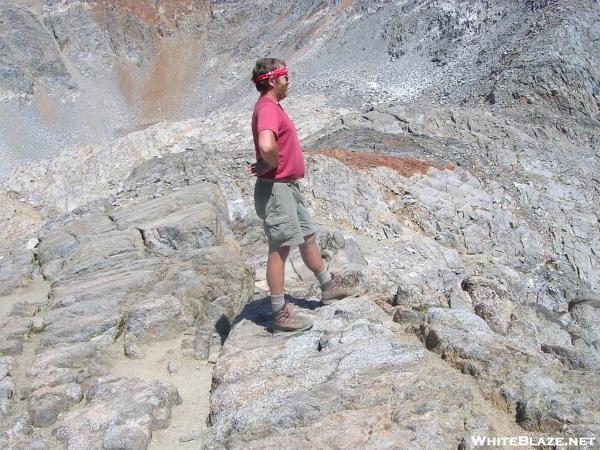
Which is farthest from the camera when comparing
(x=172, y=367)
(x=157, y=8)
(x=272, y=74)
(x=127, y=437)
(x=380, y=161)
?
(x=157, y=8)

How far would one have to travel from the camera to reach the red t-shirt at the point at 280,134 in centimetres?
499

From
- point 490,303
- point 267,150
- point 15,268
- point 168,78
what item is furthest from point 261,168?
point 168,78

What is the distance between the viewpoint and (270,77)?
5.15 meters

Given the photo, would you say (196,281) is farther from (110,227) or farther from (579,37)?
(579,37)

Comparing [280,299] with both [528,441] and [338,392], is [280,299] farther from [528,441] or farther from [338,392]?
[528,441]

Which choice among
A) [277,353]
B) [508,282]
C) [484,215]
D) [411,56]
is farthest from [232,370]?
[411,56]

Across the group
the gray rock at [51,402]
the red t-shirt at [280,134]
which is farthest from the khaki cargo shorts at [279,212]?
the gray rock at [51,402]

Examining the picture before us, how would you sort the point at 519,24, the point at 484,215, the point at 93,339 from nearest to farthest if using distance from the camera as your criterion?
A: the point at 93,339 < the point at 484,215 < the point at 519,24

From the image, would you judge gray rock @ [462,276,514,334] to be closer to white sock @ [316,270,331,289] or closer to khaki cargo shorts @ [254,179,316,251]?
white sock @ [316,270,331,289]

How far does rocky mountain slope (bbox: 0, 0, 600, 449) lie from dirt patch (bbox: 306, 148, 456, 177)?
0.08 m

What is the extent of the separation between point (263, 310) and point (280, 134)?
2138 millimetres

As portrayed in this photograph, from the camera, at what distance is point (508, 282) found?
35.4 feet

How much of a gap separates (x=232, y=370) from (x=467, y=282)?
14.1ft

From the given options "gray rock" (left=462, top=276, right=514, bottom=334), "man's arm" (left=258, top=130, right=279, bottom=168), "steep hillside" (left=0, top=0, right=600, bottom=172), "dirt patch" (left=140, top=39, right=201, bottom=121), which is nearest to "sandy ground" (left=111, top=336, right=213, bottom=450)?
"man's arm" (left=258, top=130, right=279, bottom=168)
